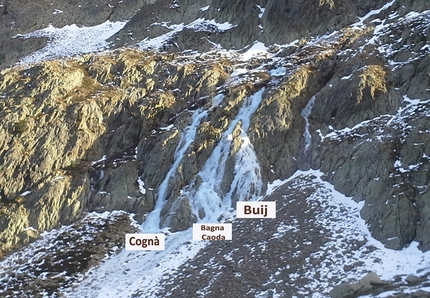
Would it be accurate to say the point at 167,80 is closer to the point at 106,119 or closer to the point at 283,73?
the point at 106,119

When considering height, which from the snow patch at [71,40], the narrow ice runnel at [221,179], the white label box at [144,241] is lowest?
the white label box at [144,241]

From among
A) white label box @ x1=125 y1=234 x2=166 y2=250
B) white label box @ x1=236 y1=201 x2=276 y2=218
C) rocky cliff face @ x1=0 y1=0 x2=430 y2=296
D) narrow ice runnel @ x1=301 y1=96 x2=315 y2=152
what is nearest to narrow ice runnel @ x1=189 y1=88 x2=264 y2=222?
rocky cliff face @ x1=0 y1=0 x2=430 y2=296

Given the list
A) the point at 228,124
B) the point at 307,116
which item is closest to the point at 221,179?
the point at 228,124

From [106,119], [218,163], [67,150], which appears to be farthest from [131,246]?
[106,119]

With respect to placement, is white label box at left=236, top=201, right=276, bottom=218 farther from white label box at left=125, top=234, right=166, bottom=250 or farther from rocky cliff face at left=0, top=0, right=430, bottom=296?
white label box at left=125, top=234, right=166, bottom=250

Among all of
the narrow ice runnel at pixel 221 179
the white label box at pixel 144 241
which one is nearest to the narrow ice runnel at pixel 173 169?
the white label box at pixel 144 241

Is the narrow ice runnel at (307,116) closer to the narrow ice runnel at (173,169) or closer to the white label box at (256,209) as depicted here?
the white label box at (256,209)
